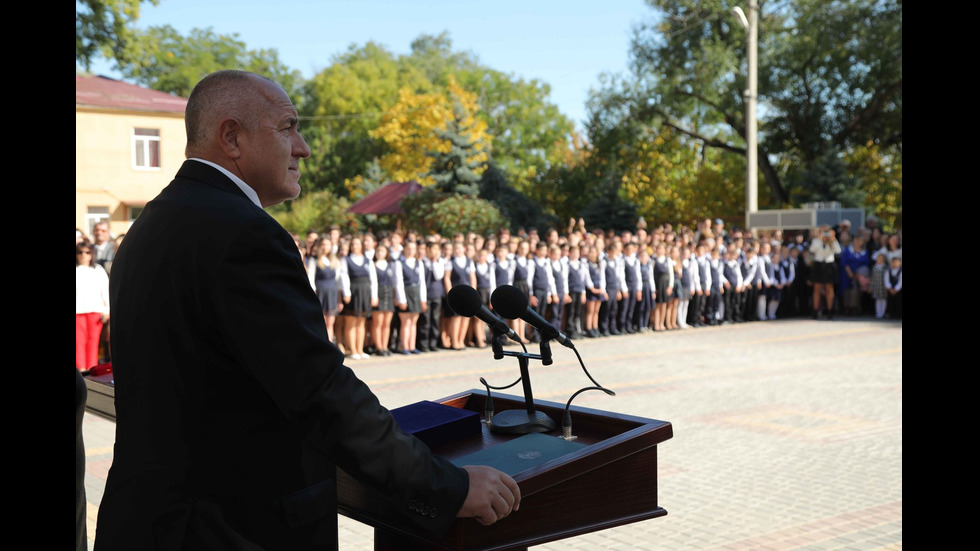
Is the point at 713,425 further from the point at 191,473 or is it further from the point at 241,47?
the point at 241,47

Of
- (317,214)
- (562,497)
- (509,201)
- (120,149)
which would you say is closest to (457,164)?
(509,201)

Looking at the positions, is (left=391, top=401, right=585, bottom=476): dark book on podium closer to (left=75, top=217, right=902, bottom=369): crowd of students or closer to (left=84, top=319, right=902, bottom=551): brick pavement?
(left=84, top=319, right=902, bottom=551): brick pavement

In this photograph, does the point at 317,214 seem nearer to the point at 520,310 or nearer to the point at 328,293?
the point at 328,293

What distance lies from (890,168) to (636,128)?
33.1ft

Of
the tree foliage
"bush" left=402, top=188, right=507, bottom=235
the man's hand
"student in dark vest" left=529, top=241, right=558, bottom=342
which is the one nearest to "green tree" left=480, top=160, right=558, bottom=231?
"bush" left=402, top=188, right=507, bottom=235

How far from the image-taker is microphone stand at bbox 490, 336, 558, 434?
2.77 metres

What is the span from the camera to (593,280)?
18.8 meters

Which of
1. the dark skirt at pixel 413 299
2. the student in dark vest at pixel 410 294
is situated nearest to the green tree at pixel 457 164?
the student in dark vest at pixel 410 294

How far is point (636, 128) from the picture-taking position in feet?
129

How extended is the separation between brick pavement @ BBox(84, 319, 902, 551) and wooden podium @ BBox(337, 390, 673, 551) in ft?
10.3
